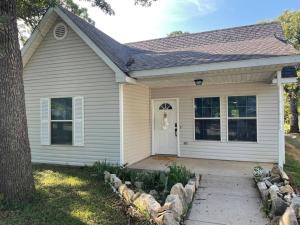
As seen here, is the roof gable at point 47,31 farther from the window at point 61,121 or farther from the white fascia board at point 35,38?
the window at point 61,121

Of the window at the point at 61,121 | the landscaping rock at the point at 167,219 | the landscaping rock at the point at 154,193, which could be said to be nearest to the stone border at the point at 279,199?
the landscaping rock at the point at 167,219

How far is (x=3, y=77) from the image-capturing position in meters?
5.25

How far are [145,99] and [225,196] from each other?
5.21 meters

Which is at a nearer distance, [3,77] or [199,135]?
[3,77]

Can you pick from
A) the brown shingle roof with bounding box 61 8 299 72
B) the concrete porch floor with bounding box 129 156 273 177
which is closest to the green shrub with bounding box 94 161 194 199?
the concrete porch floor with bounding box 129 156 273 177

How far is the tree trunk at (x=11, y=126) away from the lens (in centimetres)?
520

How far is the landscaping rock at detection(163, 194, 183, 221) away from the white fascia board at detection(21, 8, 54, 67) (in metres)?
6.88

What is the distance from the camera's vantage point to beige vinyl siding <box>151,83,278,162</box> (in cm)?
855

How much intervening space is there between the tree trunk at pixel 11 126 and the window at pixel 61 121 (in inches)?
127

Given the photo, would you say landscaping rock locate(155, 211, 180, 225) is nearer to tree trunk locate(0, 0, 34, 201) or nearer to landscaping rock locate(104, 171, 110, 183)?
landscaping rock locate(104, 171, 110, 183)

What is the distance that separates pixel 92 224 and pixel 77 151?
4502 mm

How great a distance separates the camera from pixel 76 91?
8.45 metres

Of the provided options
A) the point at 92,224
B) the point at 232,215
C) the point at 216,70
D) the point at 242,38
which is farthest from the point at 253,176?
the point at 242,38

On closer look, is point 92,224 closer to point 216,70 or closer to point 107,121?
point 107,121
